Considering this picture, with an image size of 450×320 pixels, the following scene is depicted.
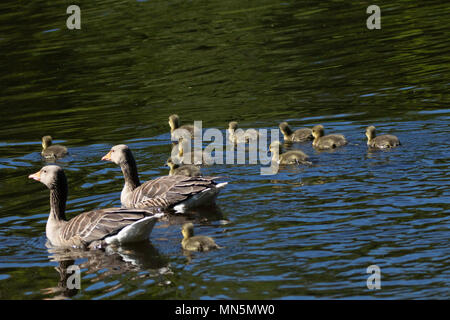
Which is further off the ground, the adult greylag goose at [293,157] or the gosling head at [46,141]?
the gosling head at [46,141]

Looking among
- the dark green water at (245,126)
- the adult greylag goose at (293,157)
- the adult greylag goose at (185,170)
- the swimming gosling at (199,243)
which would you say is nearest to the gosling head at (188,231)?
the swimming gosling at (199,243)

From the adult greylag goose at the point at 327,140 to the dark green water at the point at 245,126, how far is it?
0.20 meters

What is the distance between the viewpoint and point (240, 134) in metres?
16.8

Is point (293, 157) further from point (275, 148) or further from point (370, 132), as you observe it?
point (370, 132)

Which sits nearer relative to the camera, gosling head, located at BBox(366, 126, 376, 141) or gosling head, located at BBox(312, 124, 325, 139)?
gosling head, located at BBox(366, 126, 376, 141)

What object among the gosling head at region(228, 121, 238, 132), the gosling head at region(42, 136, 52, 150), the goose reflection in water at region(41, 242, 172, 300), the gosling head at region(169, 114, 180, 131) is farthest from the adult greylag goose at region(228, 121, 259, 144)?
the goose reflection in water at region(41, 242, 172, 300)

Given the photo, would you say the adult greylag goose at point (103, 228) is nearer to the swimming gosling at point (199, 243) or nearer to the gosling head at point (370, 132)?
the swimming gosling at point (199, 243)

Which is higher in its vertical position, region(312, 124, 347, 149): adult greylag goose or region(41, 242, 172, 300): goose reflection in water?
region(312, 124, 347, 149): adult greylag goose

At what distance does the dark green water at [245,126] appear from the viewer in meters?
9.99

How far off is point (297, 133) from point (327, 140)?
141cm

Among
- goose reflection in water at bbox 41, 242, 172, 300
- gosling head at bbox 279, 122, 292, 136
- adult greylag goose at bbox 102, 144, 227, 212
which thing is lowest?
goose reflection in water at bbox 41, 242, 172, 300

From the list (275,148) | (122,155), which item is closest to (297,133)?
(275,148)

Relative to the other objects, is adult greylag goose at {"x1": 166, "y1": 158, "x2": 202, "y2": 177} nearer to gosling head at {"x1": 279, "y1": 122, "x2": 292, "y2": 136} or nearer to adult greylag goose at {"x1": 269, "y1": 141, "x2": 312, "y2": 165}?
adult greylag goose at {"x1": 269, "y1": 141, "x2": 312, "y2": 165}

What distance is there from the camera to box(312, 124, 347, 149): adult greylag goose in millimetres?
15164
